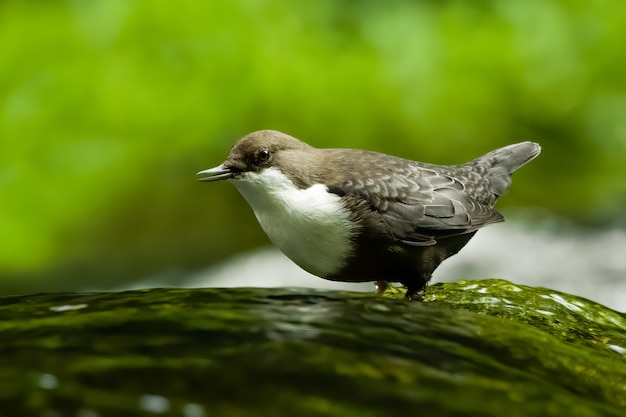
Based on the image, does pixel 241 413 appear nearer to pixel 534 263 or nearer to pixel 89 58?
pixel 534 263

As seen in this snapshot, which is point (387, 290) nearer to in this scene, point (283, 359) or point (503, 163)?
point (503, 163)

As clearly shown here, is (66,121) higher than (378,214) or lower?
higher

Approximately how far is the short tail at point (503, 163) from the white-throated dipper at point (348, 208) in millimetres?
483

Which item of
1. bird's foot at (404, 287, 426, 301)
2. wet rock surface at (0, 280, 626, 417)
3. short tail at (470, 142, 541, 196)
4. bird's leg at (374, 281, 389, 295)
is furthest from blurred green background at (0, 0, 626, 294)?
wet rock surface at (0, 280, 626, 417)

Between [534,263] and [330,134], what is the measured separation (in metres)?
1.83

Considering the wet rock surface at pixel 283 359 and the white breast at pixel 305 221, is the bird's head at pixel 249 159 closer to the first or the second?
the white breast at pixel 305 221

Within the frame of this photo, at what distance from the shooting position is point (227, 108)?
6598 mm

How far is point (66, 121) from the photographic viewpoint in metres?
6.54

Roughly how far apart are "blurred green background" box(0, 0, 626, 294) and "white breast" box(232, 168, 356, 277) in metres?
3.01

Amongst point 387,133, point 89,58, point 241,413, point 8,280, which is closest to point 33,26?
point 89,58

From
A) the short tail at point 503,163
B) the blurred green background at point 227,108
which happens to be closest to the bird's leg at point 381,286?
the short tail at point 503,163

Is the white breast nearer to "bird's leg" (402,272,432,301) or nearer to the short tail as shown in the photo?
"bird's leg" (402,272,432,301)

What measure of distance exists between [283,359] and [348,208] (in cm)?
140

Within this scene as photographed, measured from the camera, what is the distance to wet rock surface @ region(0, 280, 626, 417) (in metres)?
1.85
